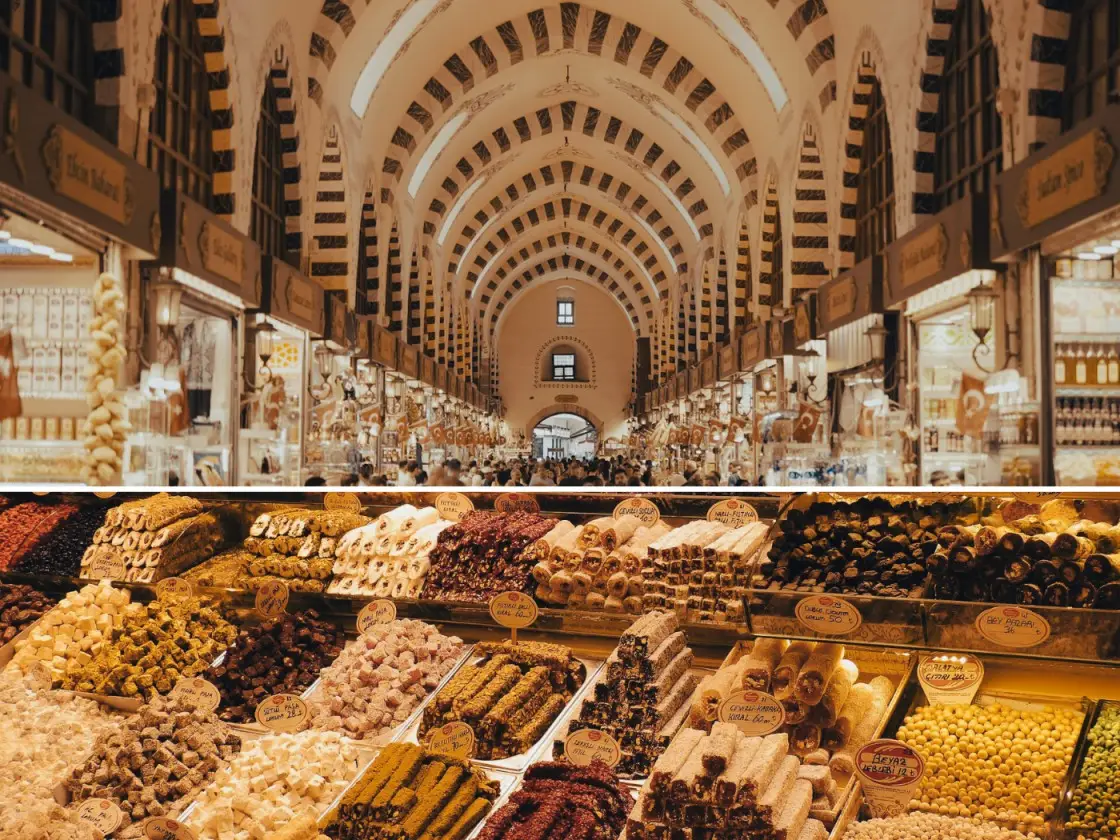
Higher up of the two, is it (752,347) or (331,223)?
(331,223)

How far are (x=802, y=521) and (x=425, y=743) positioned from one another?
1278mm

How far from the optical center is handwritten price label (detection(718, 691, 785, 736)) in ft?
7.93

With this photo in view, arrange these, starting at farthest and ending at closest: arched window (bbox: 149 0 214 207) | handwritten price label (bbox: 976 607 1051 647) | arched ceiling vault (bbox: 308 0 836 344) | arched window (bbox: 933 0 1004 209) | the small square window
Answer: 1. the small square window
2. arched ceiling vault (bbox: 308 0 836 344)
3. arched window (bbox: 149 0 214 207)
4. arched window (bbox: 933 0 1004 209)
5. handwritten price label (bbox: 976 607 1051 647)

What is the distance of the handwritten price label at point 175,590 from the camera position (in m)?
3.58

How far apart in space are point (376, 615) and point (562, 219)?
24564 mm

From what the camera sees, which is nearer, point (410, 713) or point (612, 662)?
point (612, 662)

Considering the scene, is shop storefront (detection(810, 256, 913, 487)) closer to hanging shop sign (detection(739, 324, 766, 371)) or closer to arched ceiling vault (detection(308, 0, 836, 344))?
hanging shop sign (detection(739, 324, 766, 371))

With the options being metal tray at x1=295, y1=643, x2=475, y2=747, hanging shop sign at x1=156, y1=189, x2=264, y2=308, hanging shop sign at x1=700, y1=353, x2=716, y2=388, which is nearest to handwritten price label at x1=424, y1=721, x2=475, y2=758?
metal tray at x1=295, y1=643, x2=475, y2=747

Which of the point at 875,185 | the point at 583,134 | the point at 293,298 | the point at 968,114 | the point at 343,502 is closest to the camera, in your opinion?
the point at 343,502

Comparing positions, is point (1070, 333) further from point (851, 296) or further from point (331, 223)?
point (331, 223)

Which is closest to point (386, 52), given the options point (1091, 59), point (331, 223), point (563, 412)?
point (331, 223)

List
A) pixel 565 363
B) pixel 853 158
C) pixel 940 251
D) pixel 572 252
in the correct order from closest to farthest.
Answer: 1. pixel 940 251
2. pixel 853 158
3. pixel 572 252
4. pixel 565 363

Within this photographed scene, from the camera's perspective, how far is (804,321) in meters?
10.4

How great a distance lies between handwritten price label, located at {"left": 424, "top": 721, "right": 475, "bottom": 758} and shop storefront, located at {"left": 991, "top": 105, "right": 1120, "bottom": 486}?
4.70m
